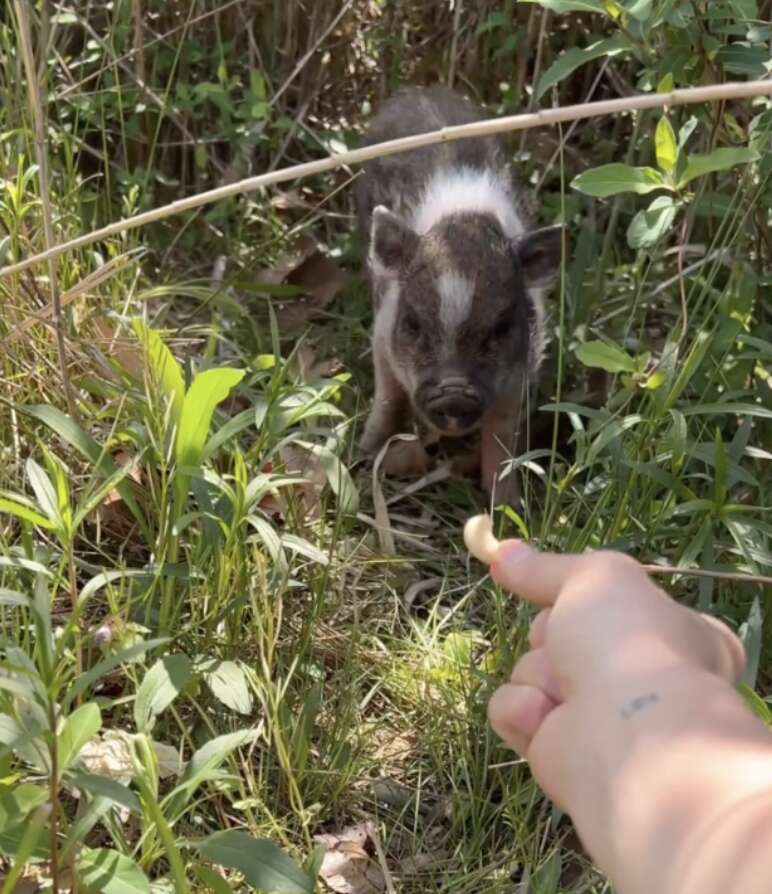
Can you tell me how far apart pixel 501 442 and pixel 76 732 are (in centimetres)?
202

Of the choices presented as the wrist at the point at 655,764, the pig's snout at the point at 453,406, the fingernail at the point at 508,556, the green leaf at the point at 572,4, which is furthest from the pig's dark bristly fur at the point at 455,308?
the wrist at the point at 655,764

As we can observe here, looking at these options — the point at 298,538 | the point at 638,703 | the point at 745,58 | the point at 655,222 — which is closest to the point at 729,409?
the point at 655,222

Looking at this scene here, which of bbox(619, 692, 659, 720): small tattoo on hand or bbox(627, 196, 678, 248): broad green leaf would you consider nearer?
bbox(619, 692, 659, 720): small tattoo on hand

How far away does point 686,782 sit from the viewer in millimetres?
1211

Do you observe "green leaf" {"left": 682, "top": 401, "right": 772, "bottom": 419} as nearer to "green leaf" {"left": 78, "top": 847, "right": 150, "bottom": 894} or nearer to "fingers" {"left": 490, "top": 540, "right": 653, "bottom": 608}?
"fingers" {"left": 490, "top": 540, "right": 653, "bottom": 608}

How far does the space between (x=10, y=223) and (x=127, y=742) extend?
58.0 inches

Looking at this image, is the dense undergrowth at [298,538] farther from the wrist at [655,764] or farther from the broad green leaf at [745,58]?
the wrist at [655,764]

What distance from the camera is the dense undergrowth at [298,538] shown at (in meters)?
2.00

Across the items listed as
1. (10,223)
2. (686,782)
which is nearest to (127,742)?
(686,782)

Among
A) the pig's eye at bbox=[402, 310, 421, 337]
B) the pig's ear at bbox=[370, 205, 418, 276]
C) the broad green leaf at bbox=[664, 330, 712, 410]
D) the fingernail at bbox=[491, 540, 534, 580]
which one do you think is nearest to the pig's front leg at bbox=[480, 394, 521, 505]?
the pig's eye at bbox=[402, 310, 421, 337]

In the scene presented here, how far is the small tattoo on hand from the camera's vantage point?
1252 mm

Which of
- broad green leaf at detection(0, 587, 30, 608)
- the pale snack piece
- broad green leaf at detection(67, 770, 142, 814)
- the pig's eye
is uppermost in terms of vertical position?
the pale snack piece

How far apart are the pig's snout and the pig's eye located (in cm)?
23

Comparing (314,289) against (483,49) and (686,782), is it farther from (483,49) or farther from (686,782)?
(686,782)
